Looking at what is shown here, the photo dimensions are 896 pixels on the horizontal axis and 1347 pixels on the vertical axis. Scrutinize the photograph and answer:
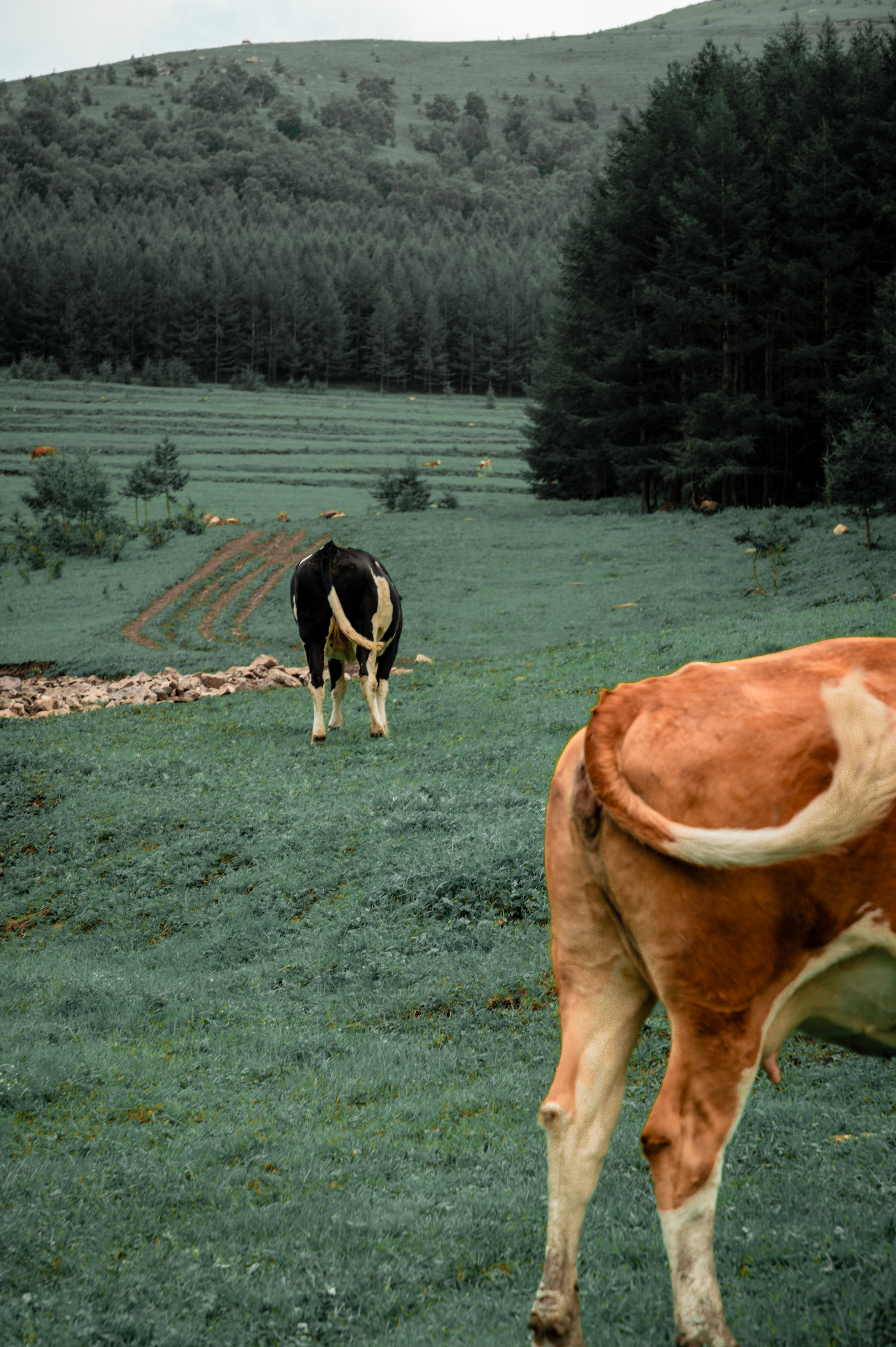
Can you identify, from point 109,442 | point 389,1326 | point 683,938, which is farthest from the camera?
point 109,442

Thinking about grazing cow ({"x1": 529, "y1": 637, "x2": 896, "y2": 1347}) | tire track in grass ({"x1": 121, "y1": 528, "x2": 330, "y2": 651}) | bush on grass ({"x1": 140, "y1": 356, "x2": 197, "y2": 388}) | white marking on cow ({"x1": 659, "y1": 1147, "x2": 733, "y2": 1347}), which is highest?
bush on grass ({"x1": 140, "y1": 356, "x2": 197, "y2": 388})

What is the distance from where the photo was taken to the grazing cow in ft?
10.1

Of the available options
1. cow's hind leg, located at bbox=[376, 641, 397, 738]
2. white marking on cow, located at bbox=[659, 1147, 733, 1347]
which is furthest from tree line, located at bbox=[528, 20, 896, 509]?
white marking on cow, located at bbox=[659, 1147, 733, 1347]

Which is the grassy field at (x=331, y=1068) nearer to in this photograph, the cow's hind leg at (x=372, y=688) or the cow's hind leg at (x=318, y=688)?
the cow's hind leg at (x=318, y=688)

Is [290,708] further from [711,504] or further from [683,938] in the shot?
[711,504]

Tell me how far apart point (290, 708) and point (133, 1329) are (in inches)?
613

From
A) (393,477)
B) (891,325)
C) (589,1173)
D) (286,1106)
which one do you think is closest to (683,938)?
(589,1173)

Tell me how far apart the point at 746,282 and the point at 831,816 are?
5026 cm

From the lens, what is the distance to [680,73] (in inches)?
2217

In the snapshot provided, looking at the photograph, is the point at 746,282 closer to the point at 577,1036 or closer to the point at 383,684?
the point at 383,684

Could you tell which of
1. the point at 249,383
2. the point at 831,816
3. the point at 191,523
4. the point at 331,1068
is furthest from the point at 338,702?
the point at 249,383

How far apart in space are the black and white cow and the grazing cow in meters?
12.8

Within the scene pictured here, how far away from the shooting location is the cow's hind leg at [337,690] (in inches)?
686

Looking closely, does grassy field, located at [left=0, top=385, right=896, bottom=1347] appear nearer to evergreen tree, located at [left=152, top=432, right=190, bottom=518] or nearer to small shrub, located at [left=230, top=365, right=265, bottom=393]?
evergreen tree, located at [left=152, top=432, right=190, bottom=518]
